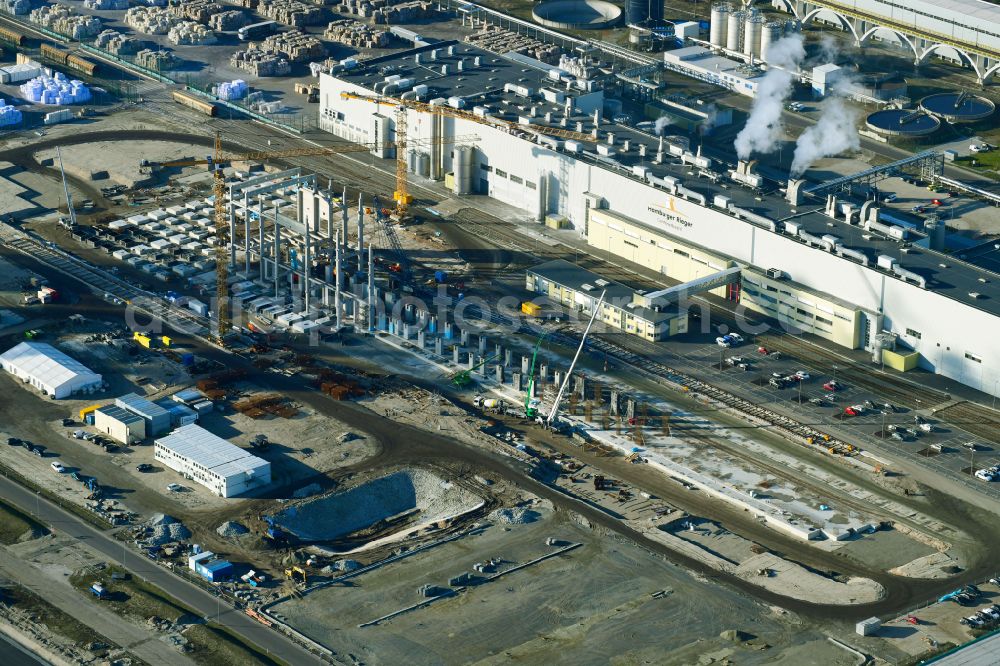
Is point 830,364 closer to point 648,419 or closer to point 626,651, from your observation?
point 648,419

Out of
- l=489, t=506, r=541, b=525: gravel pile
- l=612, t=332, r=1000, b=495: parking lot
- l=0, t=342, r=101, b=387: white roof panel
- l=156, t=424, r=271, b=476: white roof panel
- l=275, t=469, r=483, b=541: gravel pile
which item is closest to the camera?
l=489, t=506, r=541, b=525: gravel pile

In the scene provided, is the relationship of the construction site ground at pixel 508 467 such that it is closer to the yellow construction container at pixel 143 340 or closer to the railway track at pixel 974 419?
the yellow construction container at pixel 143 340

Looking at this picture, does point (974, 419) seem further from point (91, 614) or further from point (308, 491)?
point (91, 614)

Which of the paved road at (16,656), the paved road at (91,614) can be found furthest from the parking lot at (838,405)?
the paved road at (16,656)

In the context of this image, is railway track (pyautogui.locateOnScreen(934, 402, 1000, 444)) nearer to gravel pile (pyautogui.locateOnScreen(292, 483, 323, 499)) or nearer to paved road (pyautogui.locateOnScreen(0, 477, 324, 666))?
gravel pile (pyautogui.locateOnScreen(292, 483, 323, 499))

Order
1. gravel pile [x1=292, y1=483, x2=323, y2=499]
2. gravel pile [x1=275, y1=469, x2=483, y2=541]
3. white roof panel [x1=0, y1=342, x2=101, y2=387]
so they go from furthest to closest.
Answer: white roof panel [x1=0, y1=342, x2=101, y2=387] < gravel pile [x1=292, y1=483, x2=323, y2=499] < gravel pile [x1=275, y1=469, x2=483, y2=541]

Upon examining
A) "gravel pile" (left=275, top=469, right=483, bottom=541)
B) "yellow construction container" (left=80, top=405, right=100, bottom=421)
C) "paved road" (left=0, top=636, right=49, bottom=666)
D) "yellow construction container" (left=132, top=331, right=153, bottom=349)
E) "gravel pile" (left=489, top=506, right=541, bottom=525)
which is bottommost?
"gravel pile" (left=275, top=469, right=483, bottom=541)

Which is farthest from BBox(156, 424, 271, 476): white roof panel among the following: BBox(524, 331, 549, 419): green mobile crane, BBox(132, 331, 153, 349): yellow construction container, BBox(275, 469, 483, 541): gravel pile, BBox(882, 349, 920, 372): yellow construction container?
BBox(882, 349, 920, 372): yellow construction container

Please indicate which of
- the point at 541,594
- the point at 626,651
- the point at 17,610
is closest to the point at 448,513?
the point at 541,594
